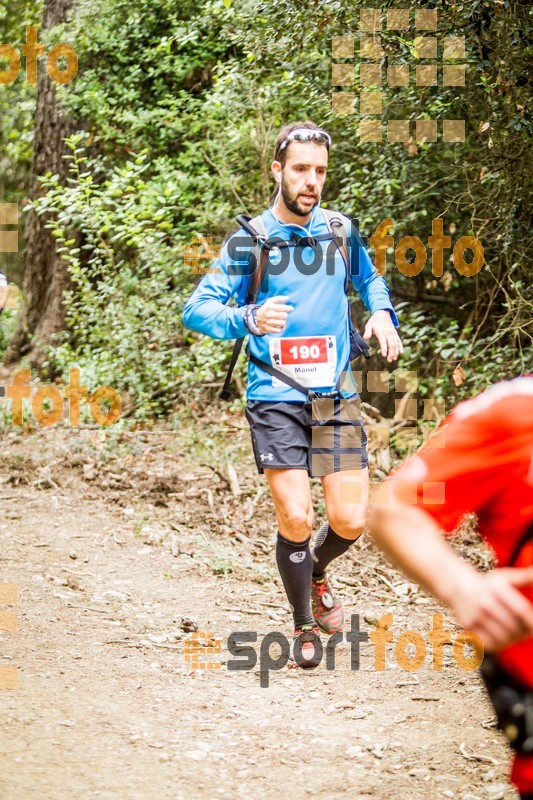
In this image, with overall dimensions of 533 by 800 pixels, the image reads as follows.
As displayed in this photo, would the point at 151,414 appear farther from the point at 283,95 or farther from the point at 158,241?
the point at 283,95

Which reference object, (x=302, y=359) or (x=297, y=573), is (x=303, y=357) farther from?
(x=297, y=573)

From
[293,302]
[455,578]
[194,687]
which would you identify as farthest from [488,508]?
[194,687]

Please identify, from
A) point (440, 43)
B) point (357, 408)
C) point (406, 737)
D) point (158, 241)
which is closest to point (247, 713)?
point (406, 737)

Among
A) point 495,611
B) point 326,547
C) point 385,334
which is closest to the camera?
point 495,611

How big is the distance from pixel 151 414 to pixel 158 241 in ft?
5.93

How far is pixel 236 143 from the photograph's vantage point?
31.2 feet

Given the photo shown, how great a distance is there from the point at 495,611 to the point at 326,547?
344 centimetres

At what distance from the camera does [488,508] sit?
180cm

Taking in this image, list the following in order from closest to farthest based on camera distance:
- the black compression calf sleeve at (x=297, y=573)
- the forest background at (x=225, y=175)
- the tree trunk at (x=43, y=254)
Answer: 1. the black compression calf sleeve at (x=297, y=573)
2. the forest background at (x=225, y=175)
3. the tree trunk at (x=43, y=254)

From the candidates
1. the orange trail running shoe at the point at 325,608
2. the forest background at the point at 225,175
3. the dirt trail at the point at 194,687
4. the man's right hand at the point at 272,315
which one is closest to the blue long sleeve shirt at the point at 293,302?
the man's right hand at the point at 272,315

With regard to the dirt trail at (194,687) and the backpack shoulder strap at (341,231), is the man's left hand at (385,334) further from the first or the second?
the dirt trail at (194,687)

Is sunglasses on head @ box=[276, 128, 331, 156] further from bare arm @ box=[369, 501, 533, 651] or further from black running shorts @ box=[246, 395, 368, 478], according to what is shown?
bare arm @ box=[369, 501, 533, 651]

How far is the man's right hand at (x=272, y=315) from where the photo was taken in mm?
3967

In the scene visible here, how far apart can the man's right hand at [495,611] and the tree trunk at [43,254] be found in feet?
36.5
